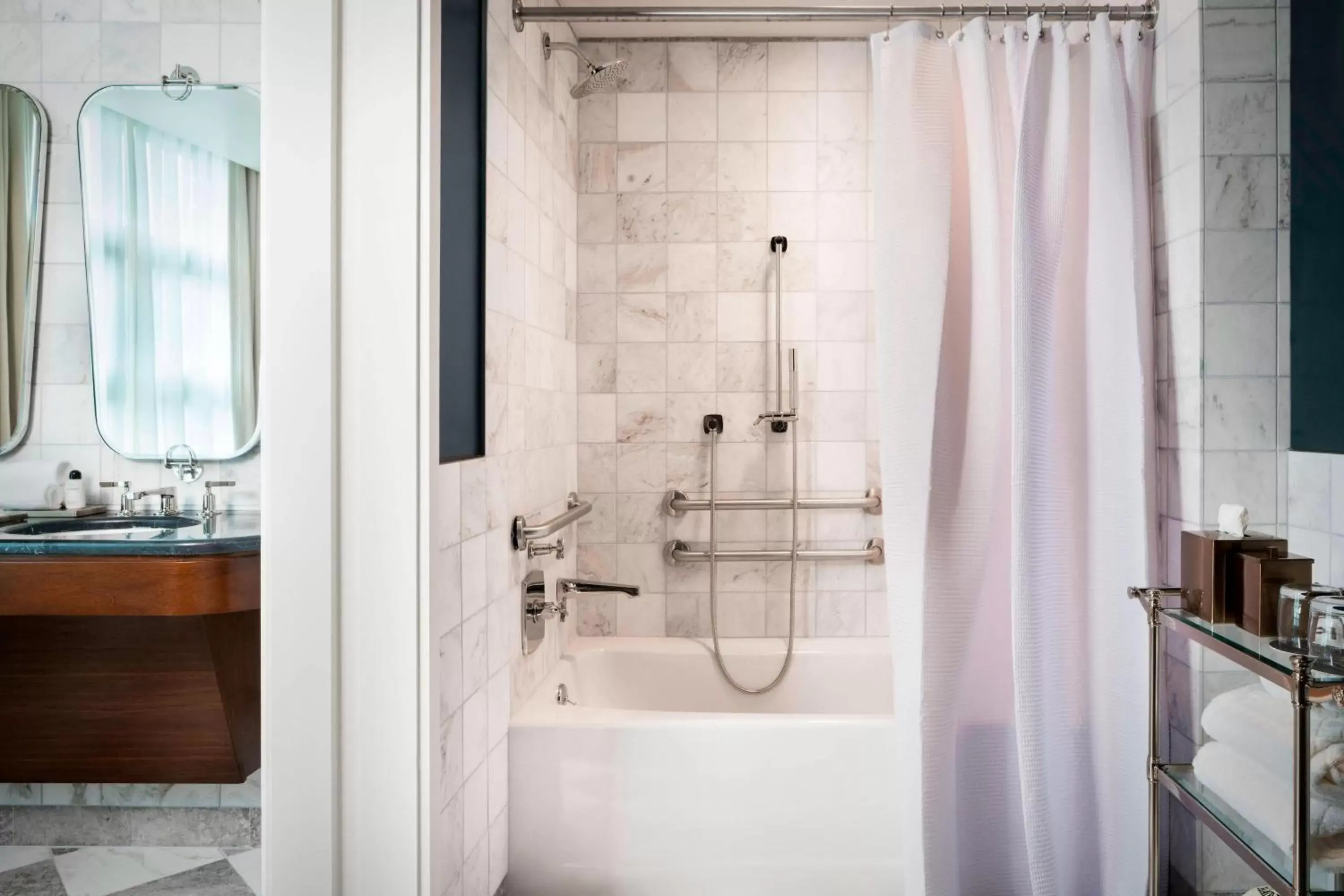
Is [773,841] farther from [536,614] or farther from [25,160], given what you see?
[25,160]

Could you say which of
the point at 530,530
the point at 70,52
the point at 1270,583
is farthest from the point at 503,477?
the point at 70,52

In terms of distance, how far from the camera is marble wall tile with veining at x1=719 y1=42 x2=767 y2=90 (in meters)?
2.72

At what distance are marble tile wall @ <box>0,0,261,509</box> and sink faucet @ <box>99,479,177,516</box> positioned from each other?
0.02 m

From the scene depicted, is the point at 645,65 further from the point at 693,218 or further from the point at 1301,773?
the point at 1301,773

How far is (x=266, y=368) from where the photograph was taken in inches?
50.3

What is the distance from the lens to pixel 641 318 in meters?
2.75

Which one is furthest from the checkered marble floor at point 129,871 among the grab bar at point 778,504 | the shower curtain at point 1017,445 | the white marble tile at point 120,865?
the shower curtain at point 1017,445

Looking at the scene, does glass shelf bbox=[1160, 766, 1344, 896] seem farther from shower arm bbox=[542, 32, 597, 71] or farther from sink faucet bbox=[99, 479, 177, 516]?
sink faucet bbox=[99, 479, 177, 516]

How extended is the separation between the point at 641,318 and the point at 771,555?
94 cm

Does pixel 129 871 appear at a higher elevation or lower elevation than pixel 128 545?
lower

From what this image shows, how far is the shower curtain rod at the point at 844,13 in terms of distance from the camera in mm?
1783

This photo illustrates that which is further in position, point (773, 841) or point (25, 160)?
point (25, 160)

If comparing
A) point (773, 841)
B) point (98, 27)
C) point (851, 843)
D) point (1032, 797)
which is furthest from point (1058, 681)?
point (98, 27)

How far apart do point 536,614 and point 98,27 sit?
2.08 m
